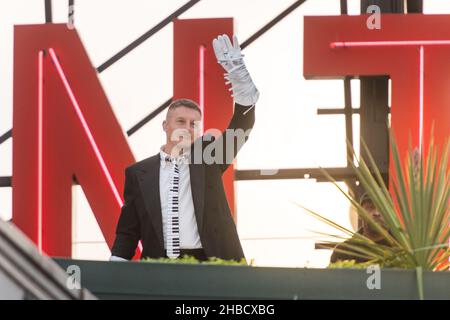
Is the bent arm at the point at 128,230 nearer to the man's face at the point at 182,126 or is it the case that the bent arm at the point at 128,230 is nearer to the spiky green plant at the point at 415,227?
the man's face at the point at 182,126

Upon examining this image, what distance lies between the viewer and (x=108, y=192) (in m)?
7.17

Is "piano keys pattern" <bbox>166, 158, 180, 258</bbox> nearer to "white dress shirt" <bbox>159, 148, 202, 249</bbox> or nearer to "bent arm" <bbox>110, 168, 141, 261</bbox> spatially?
"white dress shirt" <bbox>159, 148, 202, 249</bbox>

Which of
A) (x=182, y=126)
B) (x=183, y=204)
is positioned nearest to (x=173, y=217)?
(x=183, y=204)

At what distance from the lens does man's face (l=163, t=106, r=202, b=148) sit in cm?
463

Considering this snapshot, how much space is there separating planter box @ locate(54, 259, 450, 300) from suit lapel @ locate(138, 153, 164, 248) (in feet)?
3.40

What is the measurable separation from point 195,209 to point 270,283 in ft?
3.84

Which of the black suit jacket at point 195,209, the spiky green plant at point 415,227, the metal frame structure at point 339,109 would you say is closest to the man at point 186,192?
the black suit jacket at point 195,209

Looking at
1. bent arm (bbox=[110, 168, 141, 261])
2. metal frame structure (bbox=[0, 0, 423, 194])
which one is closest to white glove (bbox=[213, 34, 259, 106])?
bent arm (bbox=[110, 168, 141, 261])

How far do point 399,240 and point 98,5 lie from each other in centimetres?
571

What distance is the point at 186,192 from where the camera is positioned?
4672 millimetres

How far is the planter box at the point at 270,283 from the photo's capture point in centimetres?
345

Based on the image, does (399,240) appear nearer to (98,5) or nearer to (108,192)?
(108,192)
